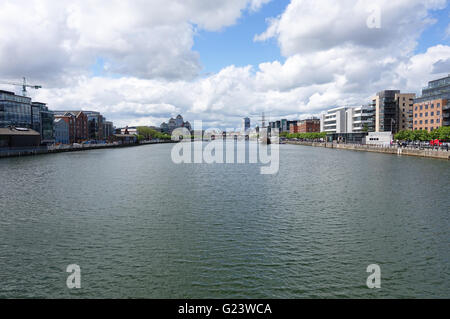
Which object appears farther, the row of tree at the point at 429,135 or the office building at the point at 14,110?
the office building at the point at 14,110

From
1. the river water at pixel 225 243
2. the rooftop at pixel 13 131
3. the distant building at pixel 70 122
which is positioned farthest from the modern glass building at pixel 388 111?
the distant building at pixel 70 122

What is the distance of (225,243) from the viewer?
2114 cm

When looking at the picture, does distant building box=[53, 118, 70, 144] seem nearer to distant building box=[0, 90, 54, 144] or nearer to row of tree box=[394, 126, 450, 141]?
distant building box=[0, 90, 54, 144]

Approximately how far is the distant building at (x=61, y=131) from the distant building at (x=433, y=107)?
155 metres

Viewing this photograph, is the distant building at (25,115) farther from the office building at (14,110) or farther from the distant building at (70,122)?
the distant building at (70,122)

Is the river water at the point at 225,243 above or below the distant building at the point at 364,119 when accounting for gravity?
below

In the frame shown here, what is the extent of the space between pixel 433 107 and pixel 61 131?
527ft

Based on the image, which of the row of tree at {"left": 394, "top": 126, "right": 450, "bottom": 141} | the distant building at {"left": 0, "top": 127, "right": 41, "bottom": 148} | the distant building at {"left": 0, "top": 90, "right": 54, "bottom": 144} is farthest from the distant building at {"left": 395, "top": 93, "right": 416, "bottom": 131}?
the distant building at {"left": 0, "top": 90, "right": 54, "bottom": 144}

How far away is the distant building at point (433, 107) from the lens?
126438mm

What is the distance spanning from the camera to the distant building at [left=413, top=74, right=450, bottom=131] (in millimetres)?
126438

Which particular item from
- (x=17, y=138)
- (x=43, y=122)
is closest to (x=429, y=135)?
(x=17, y=138)

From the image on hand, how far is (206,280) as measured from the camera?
16297mm

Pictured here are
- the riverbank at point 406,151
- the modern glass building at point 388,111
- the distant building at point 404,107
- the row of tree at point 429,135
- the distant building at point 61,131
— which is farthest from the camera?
the modern glass building at point 388,111

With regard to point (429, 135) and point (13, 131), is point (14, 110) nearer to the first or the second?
point (13, 131)
